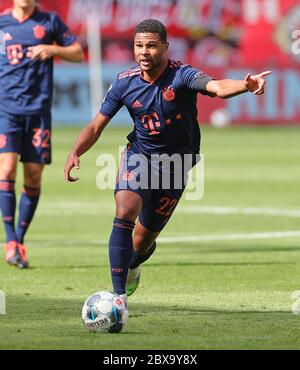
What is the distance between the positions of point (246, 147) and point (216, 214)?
1361 cm

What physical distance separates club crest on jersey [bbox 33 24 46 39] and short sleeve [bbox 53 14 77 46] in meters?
0.14

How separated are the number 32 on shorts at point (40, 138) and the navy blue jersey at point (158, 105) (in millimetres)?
3142

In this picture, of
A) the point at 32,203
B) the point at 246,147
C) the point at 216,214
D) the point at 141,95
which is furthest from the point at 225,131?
the point at 141,95

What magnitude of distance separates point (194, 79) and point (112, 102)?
2.32 feet

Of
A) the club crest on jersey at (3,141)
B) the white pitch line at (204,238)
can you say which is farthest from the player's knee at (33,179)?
the white pitch line at (204,238)

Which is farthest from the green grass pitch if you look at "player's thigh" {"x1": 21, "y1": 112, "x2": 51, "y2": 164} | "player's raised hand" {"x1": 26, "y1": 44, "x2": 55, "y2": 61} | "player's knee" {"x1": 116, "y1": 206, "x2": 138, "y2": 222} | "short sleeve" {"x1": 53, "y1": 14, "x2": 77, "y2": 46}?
"short sleeve" {"x1": 53, "y1": 14, "x2": 77, "y2": 46}

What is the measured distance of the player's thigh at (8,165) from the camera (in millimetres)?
12180

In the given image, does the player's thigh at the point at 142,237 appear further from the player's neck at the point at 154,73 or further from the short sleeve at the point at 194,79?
the short sleeve at the point at 194,79

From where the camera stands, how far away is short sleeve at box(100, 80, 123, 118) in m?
A: 9.13

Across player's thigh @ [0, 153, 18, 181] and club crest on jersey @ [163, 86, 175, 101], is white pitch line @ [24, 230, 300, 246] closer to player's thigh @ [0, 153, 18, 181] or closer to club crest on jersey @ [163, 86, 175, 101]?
player's thigh @ [0, 153, 18, 181]

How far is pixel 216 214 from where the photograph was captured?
53.6ft

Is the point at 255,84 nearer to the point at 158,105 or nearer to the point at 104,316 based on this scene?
the point at 158,105

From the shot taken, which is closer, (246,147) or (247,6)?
(246,147)
